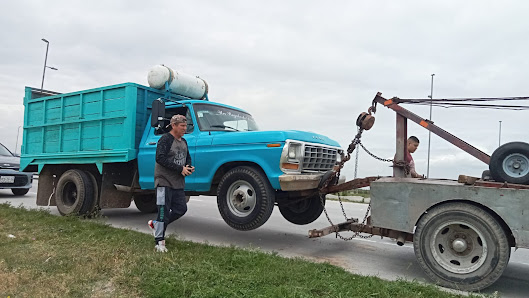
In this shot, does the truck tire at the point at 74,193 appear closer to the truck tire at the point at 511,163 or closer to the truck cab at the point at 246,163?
the truck cab at the point at 246,163

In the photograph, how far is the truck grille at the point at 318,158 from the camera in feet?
18.5

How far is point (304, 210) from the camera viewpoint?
6.69m

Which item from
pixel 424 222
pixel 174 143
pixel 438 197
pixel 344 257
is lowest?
pixel 344 257

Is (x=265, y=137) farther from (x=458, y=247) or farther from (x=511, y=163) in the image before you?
(x=511, y=163)

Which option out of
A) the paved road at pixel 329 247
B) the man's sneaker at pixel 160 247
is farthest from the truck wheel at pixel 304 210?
the man's sneaker at pixel 160 247

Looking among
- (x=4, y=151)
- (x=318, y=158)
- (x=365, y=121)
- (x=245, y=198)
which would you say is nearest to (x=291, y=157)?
(x=318, y=158)

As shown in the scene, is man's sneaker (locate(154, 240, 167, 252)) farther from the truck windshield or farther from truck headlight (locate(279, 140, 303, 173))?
the truck windshield

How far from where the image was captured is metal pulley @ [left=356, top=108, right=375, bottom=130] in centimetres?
559

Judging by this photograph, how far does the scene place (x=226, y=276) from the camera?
3.88 meters

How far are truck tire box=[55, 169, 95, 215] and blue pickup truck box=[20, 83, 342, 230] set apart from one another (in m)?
0.02

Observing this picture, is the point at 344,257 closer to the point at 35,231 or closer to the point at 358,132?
the point at 358,132

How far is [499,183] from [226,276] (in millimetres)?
3039

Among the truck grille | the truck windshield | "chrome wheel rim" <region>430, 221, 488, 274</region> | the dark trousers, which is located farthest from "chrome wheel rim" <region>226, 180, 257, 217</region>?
"chrome wheel rim" <region>430, 221, 488, 274</region>

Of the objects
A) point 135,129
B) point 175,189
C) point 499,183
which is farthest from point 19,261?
point 499,183
